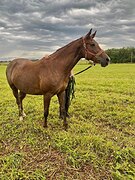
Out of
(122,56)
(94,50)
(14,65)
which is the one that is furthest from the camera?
(122,56)

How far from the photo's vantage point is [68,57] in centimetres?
501

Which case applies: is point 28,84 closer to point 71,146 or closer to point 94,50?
point 94,50

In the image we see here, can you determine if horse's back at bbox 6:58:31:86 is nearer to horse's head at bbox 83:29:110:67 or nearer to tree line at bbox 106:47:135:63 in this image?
horse's head at bbox 83:29:110:67

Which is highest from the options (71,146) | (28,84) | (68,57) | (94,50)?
(94,50)

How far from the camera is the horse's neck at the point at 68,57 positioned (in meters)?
4.96

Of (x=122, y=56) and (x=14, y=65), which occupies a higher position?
(x=122, y=56)

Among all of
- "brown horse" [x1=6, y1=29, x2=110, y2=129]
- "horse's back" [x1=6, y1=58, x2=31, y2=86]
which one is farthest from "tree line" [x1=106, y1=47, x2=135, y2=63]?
"brown horse" [x1=6, y1=29, x2=110, y2=129]

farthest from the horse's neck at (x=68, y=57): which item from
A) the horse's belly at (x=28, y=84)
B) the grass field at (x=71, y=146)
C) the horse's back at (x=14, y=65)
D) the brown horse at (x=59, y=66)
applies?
the grass field at (x=71, y=146)

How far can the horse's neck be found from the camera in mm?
4957

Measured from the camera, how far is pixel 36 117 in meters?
6.26

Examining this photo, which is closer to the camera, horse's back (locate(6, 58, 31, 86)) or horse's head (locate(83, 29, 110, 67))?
horse's head (locate(83, 29, 110, 67))

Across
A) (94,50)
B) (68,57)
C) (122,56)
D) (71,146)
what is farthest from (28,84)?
(122,56)

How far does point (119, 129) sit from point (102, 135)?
0.69 meters

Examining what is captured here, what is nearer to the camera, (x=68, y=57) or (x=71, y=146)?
(x=71, y=146)
